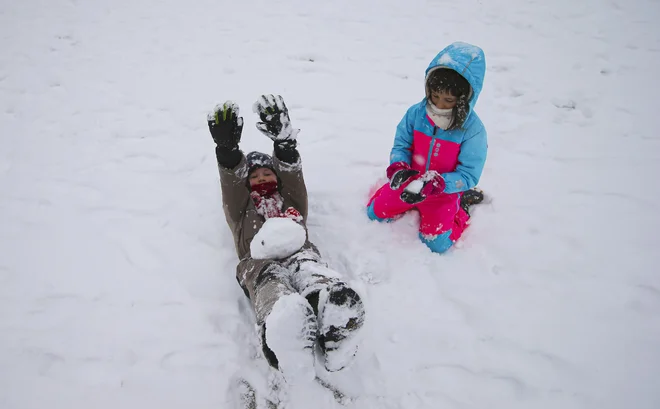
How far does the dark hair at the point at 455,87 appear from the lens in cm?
198

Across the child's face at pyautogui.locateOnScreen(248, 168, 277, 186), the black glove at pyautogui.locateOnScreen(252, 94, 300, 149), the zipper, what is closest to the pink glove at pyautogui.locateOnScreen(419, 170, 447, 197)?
the zipper

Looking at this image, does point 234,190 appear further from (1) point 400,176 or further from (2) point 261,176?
(1) point 400,176

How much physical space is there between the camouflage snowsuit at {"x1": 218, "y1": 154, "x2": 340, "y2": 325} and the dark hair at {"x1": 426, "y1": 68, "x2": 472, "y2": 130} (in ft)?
3.12

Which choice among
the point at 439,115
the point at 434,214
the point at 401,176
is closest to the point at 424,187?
the point at 401,176

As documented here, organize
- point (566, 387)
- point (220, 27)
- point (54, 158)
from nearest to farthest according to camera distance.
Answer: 1. point (566, 387)
2. point (54, 158)
3. point (220, 27)

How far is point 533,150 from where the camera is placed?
318 centimetres

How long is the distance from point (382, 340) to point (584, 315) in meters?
1.18

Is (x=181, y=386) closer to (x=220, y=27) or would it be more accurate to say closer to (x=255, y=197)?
(x=255, y=197)

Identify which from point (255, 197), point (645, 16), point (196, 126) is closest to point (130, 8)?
point (196, 126)

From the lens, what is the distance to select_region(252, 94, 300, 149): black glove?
2168 millimetres

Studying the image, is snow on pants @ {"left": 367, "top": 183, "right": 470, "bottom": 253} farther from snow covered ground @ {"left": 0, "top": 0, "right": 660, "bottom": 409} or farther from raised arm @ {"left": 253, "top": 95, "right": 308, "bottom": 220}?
raised arm @ {"left": 253, "top": 95, "right": 308, "bottom": 220}

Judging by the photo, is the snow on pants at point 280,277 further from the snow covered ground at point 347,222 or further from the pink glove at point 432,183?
the pink glove at point 432,183

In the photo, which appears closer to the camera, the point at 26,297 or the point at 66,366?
the point at 66,366

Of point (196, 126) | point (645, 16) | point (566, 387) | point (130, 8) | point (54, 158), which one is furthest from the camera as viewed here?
point (130, 8)
